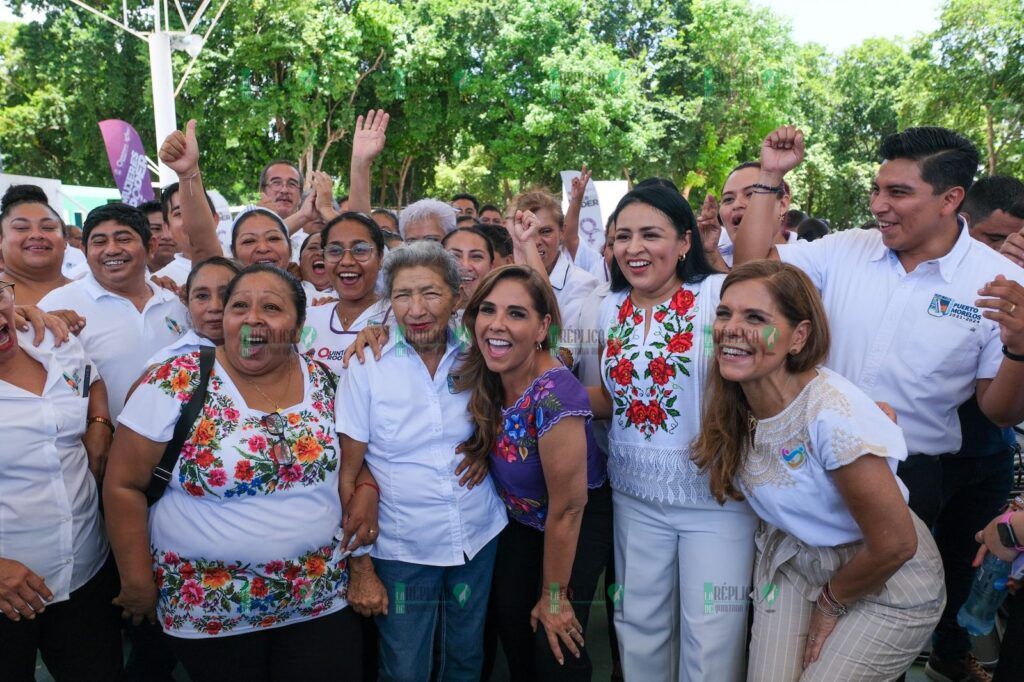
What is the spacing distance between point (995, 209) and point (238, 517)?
3816mm

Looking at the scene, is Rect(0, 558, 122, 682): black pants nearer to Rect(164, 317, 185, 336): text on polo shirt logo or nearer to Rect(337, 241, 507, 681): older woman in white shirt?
Rect(337, 241, 507, 681): older woman in white shirt

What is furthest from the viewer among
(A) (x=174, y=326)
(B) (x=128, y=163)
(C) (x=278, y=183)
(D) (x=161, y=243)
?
(B) (x=128, y=163)

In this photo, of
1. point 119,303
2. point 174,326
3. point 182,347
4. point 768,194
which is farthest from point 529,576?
point 119,303

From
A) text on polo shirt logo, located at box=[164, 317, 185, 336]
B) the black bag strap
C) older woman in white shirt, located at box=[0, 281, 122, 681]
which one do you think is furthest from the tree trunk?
older woman in white shirt, located at box=[0, 281, 122, 681]

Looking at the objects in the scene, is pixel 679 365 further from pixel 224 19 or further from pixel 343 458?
pixel 224 19

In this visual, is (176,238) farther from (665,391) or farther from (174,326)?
(665,391)

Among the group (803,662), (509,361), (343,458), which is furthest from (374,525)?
(803,662)

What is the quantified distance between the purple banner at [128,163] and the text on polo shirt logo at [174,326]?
641cm

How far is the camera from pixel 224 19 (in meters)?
15.6

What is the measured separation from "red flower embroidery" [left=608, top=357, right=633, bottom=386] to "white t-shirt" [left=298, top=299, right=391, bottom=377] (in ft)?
3.41

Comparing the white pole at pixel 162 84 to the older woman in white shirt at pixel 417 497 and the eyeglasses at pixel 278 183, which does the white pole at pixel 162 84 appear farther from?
the older woman in white shirt at pixel 417 497

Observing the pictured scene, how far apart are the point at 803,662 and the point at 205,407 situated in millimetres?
2065

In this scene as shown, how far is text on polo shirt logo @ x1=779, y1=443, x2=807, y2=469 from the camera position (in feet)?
6.99

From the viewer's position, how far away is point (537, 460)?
2.47m
